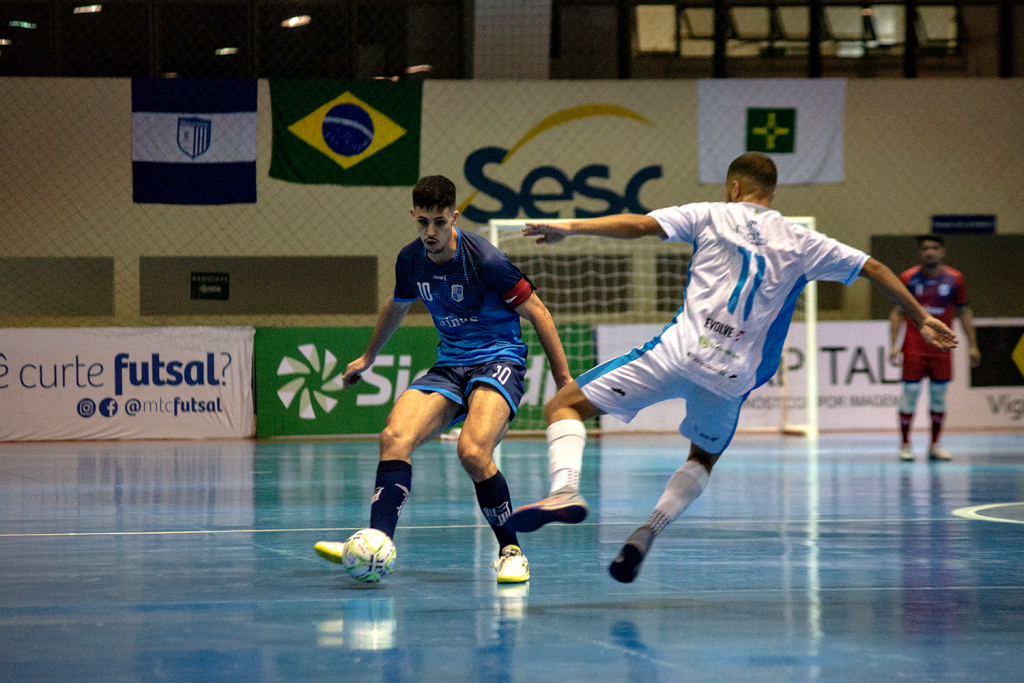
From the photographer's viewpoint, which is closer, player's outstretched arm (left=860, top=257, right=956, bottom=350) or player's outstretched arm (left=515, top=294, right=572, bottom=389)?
player's outstretched arm (left=860, top=257, right=956, bottom=350)

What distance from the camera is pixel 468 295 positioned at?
5.74 meters

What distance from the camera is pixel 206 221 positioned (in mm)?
19875

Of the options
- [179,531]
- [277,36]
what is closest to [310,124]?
[277,36]

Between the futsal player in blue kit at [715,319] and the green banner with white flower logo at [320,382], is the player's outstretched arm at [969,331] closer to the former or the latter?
the green banner with white flower logo at [320,382]

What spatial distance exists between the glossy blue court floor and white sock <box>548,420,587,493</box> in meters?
0.54

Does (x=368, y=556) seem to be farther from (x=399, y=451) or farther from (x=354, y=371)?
(x=354, y=371)

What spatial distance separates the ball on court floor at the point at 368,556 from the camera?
5.13 metres

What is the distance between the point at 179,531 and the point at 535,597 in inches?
125

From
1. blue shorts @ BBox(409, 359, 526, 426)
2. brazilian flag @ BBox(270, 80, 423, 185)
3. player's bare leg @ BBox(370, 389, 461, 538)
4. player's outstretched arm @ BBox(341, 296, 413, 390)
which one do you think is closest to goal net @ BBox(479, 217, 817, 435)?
brazilian flag @ BBox(270, 80, 423, 185)

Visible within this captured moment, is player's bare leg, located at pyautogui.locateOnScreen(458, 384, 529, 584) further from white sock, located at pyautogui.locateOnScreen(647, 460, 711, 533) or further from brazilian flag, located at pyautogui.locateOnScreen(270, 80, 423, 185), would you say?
brazilian flag, located at pyautogui.locateOnScreen(270, 80, 423, 185)

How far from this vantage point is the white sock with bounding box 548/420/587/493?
15.8 feet

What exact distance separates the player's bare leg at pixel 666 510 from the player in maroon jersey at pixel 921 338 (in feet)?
27.7

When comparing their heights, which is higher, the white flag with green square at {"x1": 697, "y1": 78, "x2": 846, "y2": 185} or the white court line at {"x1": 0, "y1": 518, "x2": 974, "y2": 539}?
the white flag with green square at {"x1": 697, "y1": 78, "x2": 846, "y2": 185}

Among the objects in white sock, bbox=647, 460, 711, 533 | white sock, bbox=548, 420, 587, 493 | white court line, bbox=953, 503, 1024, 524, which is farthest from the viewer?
white court line, bbox=953, 503, 1024, 524
